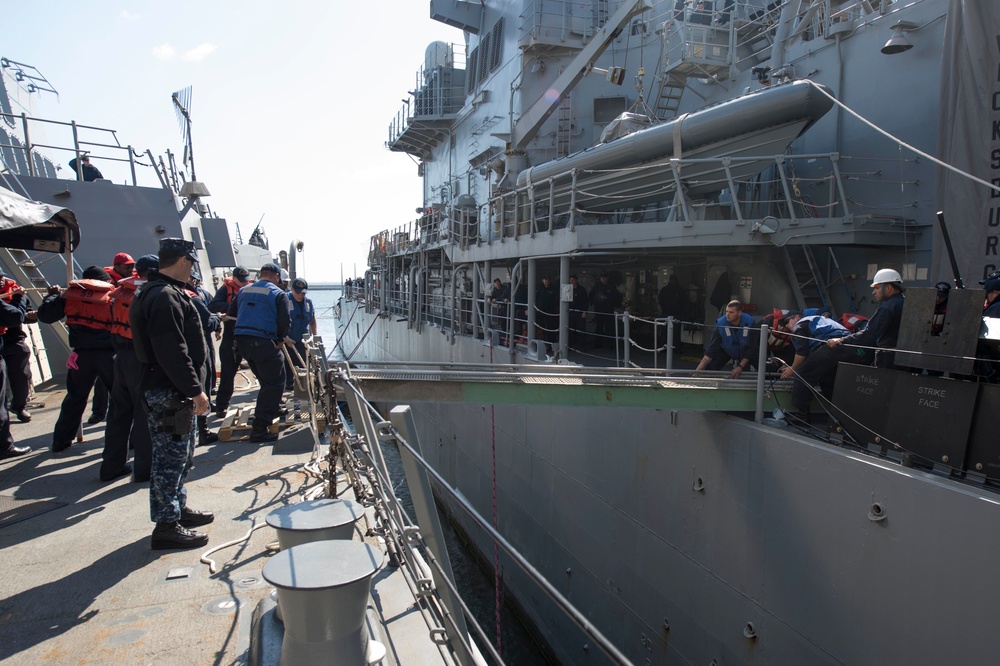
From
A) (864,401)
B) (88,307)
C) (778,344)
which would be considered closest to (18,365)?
(88,307)

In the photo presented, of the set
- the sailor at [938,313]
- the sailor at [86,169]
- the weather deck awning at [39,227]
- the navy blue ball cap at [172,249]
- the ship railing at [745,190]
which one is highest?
the sailor at [86,169]

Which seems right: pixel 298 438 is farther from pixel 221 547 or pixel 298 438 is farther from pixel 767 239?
pixel 767 239

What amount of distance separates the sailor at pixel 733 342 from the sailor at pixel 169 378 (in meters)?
3.70

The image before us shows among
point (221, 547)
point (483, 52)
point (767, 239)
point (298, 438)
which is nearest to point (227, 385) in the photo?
point (298, 438)

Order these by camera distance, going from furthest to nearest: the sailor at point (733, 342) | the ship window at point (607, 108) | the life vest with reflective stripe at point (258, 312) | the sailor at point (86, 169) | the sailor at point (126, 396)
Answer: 1. the ship window at point (607, 108)
2. the sailor at point (86, 169)
3. the life vest with reflective stripe at point (258, 312)
4. the sailor at point (733, 342)
5. the sailor at point (126, 396)

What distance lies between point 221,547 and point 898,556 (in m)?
3.59

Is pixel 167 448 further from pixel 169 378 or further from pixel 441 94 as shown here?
pixel 441 94

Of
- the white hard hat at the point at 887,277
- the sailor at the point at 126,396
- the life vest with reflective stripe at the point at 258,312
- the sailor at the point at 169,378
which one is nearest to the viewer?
the sailor at the point at 169,378

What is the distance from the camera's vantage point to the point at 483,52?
630 inches

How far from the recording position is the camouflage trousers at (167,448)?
320 cm

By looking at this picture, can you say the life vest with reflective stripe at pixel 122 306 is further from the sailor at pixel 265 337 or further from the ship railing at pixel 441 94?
the ship railing at pixel 441 94

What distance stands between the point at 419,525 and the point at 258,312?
377cm

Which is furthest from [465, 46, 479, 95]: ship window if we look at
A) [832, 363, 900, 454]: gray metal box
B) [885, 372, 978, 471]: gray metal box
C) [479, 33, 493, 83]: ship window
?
[885, 372, 978, 471]: gray metal box

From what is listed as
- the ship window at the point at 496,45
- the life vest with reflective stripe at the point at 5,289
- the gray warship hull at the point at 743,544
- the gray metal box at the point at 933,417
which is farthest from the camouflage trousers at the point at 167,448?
the ship window at the point at 496,45
